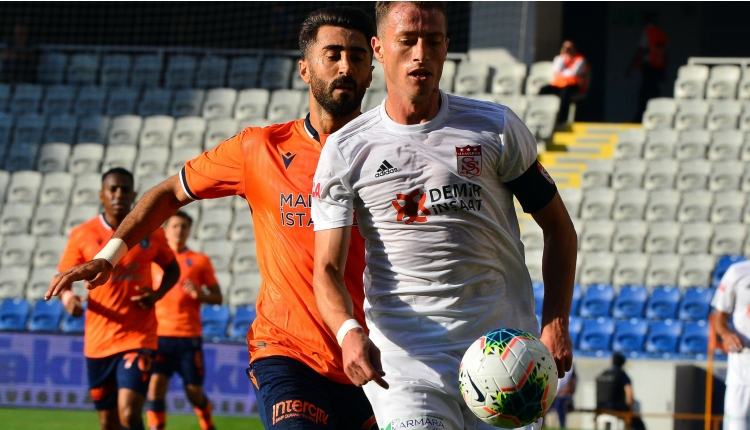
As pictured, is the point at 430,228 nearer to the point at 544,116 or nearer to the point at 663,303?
the point at 663,303

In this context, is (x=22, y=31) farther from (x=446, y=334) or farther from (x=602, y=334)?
(x=446, y=334)

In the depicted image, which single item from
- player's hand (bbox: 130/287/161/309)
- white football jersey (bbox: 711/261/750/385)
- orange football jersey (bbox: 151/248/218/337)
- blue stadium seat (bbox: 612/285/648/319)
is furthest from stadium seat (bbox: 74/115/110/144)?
white football jersey (bbox: 711/261/750/385)

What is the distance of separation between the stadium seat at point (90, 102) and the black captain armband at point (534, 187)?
57.1ft

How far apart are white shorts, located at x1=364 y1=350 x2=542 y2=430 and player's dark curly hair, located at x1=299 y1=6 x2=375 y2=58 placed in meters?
1.79

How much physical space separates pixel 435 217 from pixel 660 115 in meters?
14.9

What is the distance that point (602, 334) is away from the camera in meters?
14.6

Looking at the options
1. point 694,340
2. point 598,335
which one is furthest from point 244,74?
point 694,340

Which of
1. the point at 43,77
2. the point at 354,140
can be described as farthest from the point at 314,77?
the point at 43,77

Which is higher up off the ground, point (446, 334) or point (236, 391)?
point (446, 334)

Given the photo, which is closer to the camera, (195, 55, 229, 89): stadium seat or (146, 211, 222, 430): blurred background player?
(146, 211, 222, 430): blurred background player

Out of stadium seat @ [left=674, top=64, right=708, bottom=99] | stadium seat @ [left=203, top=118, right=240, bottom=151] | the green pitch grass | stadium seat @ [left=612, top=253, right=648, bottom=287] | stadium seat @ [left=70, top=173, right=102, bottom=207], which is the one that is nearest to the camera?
the green pitch grass

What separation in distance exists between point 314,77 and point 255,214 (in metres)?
0.70

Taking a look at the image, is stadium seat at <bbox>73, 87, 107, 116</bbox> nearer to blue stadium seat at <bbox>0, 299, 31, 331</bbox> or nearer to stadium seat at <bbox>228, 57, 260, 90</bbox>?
stadium seat at <bbox>228, 57, 260, 90</bbox>

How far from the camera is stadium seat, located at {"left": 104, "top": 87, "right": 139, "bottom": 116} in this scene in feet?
66.7
